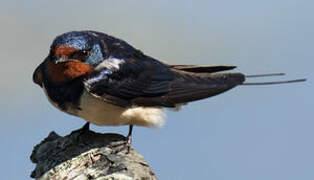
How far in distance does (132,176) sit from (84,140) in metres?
0.82

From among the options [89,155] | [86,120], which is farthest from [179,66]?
[89,155]

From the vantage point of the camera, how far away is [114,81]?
391 cm

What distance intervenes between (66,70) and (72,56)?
0.28ft

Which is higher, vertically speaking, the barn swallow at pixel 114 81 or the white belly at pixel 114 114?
the barn swallow at pixel 114 81

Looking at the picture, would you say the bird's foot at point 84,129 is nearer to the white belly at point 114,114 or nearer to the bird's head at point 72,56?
the white belly at point 114,114

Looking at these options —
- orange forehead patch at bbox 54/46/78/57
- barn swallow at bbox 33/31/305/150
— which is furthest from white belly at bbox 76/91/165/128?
orange forehead patch at bbox 54/46/78/57

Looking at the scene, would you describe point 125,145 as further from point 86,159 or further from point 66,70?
point 66,70

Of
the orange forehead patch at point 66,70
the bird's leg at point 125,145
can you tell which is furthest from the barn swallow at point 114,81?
the bird's leg at point 125,145

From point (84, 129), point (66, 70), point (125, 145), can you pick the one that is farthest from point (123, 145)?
point (66, 70)

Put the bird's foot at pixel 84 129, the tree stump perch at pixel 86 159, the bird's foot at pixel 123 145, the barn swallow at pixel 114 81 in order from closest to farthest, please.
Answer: the tree stump perch at pixel 86 159 → the bird's foot at pixel 123 145 → the bird's foot at pixel 84 129 → the barn swallow at pixel 114 81

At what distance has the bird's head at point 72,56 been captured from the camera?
140 inches

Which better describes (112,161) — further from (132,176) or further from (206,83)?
(206,83)

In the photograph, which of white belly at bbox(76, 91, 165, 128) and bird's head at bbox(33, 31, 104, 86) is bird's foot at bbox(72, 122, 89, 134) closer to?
white belly at bbox(76, 91, 165, 128)

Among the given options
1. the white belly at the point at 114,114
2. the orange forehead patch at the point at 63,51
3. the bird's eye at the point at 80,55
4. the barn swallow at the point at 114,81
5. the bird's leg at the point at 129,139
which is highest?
the orange forehead patch at the point at 63,51
